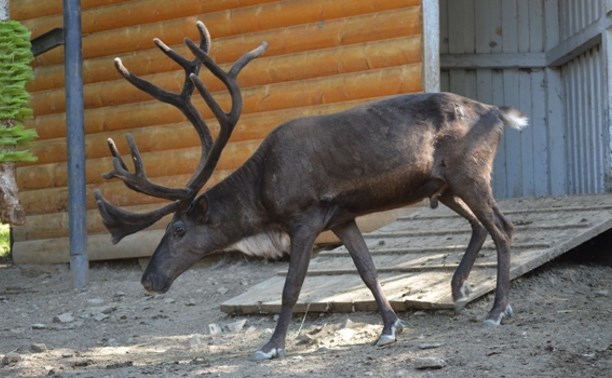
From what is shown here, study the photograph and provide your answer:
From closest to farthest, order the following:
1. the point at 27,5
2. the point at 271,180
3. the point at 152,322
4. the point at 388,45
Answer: the point at 271,180, the point at 152,322, the point at 388,45, the point at 27,5

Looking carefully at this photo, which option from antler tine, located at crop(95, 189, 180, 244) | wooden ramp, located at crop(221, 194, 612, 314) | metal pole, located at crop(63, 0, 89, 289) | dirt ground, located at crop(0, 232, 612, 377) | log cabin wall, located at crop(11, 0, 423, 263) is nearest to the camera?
dirt ground, located at crop(0, 232, 612, 377)

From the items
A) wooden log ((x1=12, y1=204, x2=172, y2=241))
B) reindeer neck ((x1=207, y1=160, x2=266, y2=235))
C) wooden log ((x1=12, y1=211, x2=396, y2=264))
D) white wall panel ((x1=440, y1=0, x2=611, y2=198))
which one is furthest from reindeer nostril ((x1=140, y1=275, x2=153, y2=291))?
white wall panel ((x1=440, y1=0, x2=611, y2=198))

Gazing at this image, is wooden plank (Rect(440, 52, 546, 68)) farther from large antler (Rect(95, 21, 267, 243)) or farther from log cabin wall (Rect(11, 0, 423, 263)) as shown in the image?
large antler (Rect(95, 21, 267, 243))

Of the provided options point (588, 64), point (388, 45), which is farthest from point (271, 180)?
point (588, 64)

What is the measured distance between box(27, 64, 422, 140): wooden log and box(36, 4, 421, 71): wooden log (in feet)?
1.18

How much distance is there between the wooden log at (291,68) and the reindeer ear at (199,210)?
3.41m

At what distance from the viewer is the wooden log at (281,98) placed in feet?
32.9

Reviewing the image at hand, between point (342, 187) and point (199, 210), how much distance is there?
1.01 meters

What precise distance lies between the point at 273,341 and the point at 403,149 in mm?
1476

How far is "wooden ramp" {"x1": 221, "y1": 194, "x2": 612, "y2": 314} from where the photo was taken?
757 centimetres

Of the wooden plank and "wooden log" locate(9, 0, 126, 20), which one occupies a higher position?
"wooden log" locate(9, 0, 126, 20)

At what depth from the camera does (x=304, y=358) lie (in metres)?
6.54

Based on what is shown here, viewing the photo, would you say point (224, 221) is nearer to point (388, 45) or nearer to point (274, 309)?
point (274, 309)

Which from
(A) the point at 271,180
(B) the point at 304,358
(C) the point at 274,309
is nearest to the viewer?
(B) the point at 304,358
